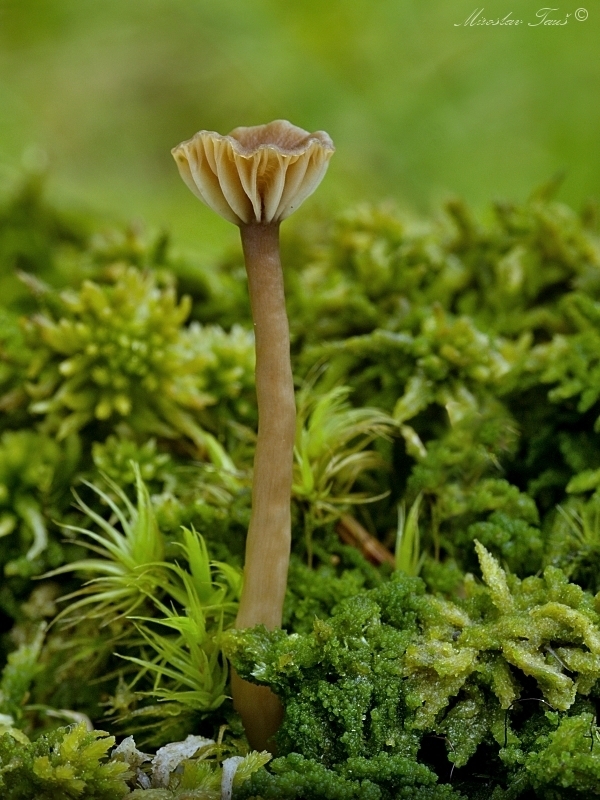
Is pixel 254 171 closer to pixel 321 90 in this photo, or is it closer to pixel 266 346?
pixel 266 346

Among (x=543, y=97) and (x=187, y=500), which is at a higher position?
(x=543, y=97)

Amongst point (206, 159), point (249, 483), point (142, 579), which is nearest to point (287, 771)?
point (142, 579)

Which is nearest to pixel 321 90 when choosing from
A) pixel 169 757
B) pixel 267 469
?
pixel 267 469

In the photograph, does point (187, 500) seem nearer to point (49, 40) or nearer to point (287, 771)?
point (287, 771)

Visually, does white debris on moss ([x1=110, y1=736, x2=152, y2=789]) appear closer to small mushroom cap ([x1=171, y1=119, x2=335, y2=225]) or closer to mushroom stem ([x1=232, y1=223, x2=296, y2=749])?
mushroom stem ([x1=232, y1=223, x2=296, y2=749])

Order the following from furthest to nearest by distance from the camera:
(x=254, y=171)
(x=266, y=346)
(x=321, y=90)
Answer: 1. (x=321, y=90)
2. (x=266, y=346)
3. (x=254, y=171)

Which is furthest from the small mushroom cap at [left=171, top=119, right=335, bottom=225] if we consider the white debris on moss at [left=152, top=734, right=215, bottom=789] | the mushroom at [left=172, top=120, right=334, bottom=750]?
the white debris on moss at [left=152, top=734, right=215, bottom=789]
